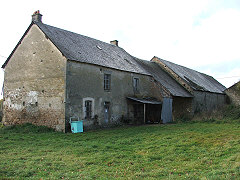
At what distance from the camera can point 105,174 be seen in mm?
6309

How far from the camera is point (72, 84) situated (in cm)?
1484

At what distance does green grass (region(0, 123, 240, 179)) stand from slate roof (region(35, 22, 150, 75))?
21.5ft

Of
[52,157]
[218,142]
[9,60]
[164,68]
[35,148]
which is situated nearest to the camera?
[52,157]

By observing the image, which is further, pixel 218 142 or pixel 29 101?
pixel 29 101

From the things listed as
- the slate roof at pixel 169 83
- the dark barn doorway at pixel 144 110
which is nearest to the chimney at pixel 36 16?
the dark barn doorway at pixel 144 110

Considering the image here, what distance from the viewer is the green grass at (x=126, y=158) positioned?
6246 mm

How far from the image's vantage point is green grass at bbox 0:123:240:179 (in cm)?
625

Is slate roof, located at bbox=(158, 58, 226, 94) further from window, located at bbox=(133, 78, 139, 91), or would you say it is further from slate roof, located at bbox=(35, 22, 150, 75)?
window, located at bbox=(133, 78, 139, 91)

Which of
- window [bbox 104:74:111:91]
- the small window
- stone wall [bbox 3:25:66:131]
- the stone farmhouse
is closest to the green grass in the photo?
stone wall [bbox 3:25:66:131]

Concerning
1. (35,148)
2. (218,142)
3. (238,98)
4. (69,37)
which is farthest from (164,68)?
(35,148)

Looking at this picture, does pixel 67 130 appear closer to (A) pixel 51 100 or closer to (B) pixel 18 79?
(A) pixel 51 100

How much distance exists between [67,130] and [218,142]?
8.35m

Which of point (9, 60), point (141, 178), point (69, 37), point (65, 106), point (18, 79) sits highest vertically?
point (69, 37)

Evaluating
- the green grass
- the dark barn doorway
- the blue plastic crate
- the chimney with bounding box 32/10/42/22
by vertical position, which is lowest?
the green grass
